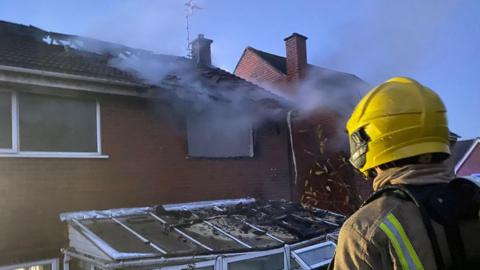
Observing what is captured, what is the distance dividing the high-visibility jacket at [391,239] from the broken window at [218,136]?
7.20 metres

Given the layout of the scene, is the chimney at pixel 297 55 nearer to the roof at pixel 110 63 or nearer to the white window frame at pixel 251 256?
the roof at pixel 110 63

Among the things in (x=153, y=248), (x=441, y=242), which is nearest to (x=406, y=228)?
(x=441, y=242)

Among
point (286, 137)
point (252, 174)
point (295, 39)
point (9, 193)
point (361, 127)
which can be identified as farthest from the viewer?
point (295, 39)

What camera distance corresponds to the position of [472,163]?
28984 mm

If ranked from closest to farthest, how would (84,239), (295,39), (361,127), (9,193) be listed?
(361,127) < (84,239) < (9,193) < (295,39)

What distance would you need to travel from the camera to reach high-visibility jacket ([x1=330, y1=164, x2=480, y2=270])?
123 cm

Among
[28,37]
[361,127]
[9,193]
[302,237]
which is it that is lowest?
[302,237]

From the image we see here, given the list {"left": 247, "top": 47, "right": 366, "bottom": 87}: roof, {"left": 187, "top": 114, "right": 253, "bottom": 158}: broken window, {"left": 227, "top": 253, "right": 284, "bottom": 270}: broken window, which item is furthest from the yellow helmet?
{"left": 247, "top": 47, "right": 366, "bottom": 87}: roof

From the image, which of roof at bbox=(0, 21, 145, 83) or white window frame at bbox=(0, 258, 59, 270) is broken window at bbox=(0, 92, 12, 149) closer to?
roof at bbox=(0, 21, 145, 83)

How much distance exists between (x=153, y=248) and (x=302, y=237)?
2372 mm

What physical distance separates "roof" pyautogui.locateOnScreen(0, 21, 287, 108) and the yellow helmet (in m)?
6.10

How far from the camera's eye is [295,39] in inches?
521

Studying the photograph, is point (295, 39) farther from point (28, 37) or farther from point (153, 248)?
point (153, 248)

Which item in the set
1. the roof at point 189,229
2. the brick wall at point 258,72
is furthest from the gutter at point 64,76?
the brick wall at point 258,72
